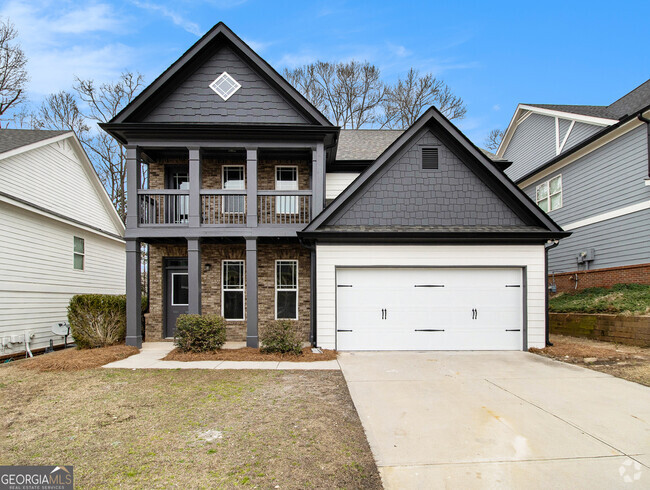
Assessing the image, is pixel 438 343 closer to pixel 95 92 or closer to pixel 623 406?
pixel 623 406

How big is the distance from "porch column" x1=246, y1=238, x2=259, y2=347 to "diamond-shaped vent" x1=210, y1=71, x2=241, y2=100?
4.10 m

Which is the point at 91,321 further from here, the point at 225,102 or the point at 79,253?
the point at 225,102

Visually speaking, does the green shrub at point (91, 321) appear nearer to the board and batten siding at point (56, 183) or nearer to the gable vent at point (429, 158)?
the board and batten siding at point (56, 183)

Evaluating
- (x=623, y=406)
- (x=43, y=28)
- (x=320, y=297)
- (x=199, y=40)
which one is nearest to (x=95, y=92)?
(x=43, y=28)

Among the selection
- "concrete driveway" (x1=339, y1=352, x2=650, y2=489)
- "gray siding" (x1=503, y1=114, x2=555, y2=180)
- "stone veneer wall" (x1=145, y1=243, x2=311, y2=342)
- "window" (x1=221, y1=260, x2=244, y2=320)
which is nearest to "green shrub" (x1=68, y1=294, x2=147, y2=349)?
"stone veneer wall" (x1=145, y1=243, x2=311, y2=342)

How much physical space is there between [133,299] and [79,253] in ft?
17.1

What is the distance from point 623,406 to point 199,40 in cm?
1189

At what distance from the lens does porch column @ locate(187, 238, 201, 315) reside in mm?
9852

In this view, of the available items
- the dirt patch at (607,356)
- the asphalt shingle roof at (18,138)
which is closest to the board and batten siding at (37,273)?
the asphalt shingle roof at (18,138)

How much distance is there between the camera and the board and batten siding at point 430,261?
959cm

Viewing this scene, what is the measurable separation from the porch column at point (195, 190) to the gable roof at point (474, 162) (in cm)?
292

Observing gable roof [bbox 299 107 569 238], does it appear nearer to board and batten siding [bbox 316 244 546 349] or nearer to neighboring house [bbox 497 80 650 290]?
board and batten siding [bbox 316 244 546 349]

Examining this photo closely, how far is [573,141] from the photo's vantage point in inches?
593

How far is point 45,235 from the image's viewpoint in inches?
461
